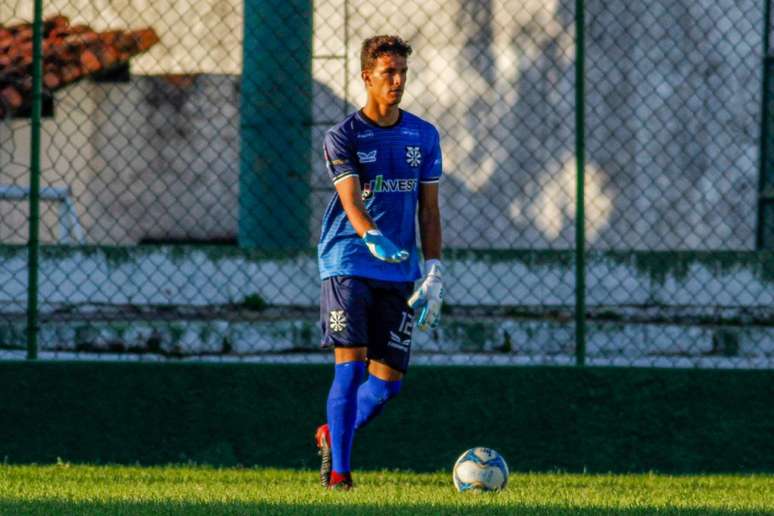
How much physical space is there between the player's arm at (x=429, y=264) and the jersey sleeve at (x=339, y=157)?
19.2 inches

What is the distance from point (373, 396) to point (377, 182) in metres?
1.09

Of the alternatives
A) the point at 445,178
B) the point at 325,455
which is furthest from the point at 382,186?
the point at 445,178

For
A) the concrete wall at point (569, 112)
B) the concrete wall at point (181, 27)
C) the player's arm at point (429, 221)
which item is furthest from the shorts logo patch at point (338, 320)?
the concrete wall at point (181, 27)

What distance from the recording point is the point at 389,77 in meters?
7.06

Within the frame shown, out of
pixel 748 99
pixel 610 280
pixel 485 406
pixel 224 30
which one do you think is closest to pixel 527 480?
pixel 485 406

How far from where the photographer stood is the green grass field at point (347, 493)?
5.95 metres

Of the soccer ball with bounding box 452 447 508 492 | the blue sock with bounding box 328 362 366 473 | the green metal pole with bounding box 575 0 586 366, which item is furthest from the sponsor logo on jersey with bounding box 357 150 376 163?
the green metal pole with bounding box 575 0 586 366

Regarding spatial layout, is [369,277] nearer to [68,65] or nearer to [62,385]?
[62,385]

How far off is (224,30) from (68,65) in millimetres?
1602

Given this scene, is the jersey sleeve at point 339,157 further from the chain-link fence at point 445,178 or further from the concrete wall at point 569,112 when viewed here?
the concrete wall at point 569,112

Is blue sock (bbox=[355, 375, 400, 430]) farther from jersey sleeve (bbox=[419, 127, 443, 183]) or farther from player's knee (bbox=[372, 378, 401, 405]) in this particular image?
jersey sleeve (bbox=[419, 127, 443, 183])

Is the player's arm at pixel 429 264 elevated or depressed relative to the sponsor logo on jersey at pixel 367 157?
depressed

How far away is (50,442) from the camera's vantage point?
8.24 m

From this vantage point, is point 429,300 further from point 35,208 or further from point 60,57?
point 60,57
